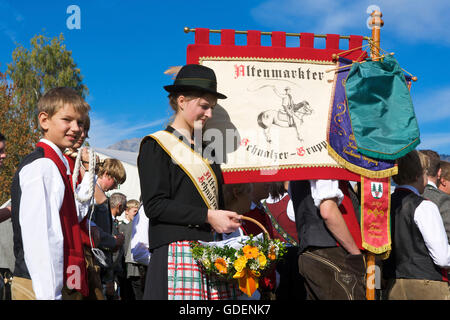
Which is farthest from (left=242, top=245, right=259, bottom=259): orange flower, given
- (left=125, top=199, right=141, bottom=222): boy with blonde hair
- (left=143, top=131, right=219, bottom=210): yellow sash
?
(left=125, top=199, right=141, bottom=222): boy with blonde hair

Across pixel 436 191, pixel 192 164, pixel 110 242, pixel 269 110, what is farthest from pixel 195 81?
pixel 436 191

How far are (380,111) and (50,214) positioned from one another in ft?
8.38

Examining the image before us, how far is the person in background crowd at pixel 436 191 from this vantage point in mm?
4656

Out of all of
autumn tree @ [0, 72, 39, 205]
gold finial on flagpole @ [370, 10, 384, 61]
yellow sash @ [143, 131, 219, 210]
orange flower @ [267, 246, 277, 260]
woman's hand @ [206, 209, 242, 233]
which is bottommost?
orange flower @ [267, 246, 277, 260]

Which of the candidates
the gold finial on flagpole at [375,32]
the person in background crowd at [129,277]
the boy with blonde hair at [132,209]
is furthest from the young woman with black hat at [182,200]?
the boy with blonde hair at [132,209]

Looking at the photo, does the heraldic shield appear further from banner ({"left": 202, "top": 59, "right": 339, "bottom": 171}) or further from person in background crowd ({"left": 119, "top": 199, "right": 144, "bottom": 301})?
person in background crowd ({"left": 119, "top": 199, "right": 144, "bottom": 301})

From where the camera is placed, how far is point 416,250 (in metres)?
3.74

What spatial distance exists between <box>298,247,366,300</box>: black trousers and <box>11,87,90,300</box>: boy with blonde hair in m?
1.63

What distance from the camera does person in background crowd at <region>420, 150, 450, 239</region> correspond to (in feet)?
15.3

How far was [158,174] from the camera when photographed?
9.19 feet

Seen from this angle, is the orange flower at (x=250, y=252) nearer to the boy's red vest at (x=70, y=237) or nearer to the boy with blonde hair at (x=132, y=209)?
the boy's red vest at (x=70, y=237)

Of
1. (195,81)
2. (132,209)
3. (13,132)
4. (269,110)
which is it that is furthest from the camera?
(13,132)

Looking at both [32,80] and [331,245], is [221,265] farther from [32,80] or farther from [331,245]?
[32,80]

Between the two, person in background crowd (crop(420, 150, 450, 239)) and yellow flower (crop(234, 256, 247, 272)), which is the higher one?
person in background crowd (crop(420, 150, 450, 239))
